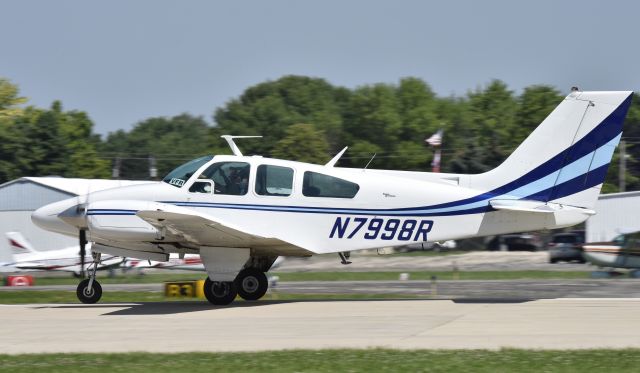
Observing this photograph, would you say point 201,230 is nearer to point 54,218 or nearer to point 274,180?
point 274,180

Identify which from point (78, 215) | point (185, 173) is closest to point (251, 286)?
point (185, 173)

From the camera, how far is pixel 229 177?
17.1 m

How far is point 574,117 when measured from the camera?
1661cm

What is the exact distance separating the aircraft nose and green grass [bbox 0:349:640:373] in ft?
20.4

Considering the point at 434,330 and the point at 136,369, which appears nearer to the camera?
the point at 136,369

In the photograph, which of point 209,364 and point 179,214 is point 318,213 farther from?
point 209,364

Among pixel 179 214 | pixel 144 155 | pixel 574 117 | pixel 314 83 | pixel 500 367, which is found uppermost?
pixel 314 83

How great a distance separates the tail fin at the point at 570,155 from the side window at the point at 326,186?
8.35ft

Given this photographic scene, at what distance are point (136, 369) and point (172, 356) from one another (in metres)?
0.88

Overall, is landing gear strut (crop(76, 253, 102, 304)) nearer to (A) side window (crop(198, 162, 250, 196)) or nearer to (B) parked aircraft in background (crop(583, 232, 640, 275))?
(A) side window (crop(198, 162, 250, 196))

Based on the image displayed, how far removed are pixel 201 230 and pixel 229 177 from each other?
4.03 ft

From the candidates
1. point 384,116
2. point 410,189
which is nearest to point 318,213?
point 410,189

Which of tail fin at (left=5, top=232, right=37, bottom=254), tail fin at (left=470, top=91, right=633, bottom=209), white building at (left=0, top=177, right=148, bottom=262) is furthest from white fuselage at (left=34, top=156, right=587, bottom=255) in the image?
white building at (left=0, top=177, right=148, bottom=262)

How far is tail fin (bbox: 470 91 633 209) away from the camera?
648 inches
